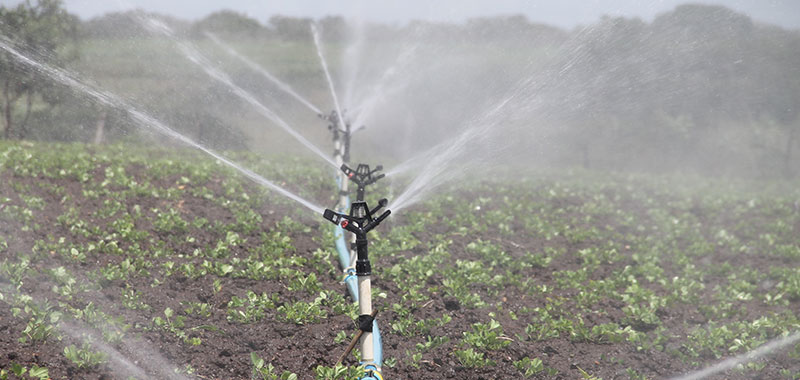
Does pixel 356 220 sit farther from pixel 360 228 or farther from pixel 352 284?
pixel 352 284

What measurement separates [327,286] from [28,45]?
1147 centimetres

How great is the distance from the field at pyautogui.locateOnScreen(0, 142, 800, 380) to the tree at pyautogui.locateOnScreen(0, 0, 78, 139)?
5.60 meters

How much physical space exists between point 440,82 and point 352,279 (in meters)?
21.4

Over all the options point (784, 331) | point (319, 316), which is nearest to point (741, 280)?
point (784, 331)

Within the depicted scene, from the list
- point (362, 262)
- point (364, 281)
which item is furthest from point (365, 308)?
point (362, 262)

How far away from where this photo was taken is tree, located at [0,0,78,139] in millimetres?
13234

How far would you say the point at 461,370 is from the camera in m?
4.57

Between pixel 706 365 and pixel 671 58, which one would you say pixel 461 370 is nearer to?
pixel 706 365

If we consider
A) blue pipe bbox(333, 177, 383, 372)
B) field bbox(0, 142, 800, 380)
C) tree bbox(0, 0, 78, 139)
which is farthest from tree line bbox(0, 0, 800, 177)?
blue pipe bbox(333, 177, 383, 372)

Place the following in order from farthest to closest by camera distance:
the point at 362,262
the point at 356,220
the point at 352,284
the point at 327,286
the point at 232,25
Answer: the point at 232,25
the point at 327,286
the point at 352,284
the point at 356,220
the point at 362,262

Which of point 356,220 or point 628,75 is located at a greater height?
point 628,75

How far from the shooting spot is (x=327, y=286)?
5.61 meters

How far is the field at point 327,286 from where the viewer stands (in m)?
4.43

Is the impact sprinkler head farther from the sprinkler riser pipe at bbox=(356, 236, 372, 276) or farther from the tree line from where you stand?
the tree line
